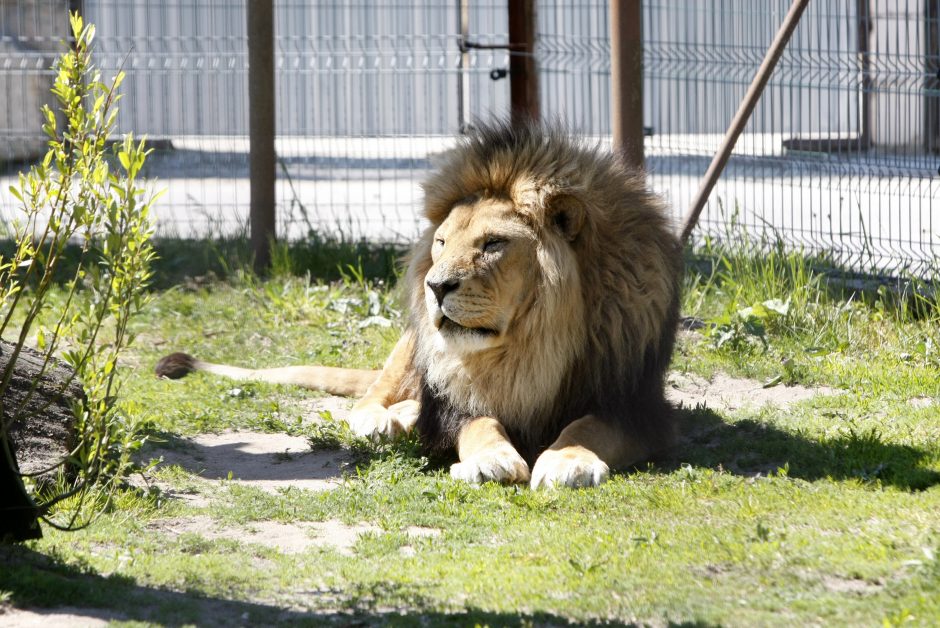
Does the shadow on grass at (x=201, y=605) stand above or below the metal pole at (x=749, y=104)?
below

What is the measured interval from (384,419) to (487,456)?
2.60 feet

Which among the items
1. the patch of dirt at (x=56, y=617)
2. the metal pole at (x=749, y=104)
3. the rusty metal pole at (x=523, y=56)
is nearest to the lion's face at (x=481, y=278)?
the patch of dirt at (x=56, y=617)

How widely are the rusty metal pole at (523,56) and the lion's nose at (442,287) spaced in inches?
169

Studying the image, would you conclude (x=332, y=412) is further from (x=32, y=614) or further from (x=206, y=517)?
(x=32, y=614)

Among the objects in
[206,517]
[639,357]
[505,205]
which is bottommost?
[206,517]

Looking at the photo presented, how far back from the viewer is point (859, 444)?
4578 mm

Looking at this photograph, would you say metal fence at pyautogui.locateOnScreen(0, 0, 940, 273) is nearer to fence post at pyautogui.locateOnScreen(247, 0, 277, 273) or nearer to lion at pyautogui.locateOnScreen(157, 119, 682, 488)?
fence post at pyautogui.locateOnScreen(247, 0, 277, 273)

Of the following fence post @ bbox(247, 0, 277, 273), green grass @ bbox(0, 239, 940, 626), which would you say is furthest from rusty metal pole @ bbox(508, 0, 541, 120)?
green grass @ bbox(0, 239, 940, 626)

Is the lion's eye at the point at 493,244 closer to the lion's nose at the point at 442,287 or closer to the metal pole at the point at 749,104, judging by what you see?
the lion's nose at the point at 442,287

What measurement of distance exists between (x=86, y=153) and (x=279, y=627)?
1405mm

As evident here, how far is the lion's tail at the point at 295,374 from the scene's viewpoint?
243 inches

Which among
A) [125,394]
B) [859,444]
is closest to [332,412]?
[125,394]

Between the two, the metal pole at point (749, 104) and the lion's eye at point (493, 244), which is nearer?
the lion's eye at point (493, 244)

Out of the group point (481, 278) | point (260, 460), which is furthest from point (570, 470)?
point (260, 460)
